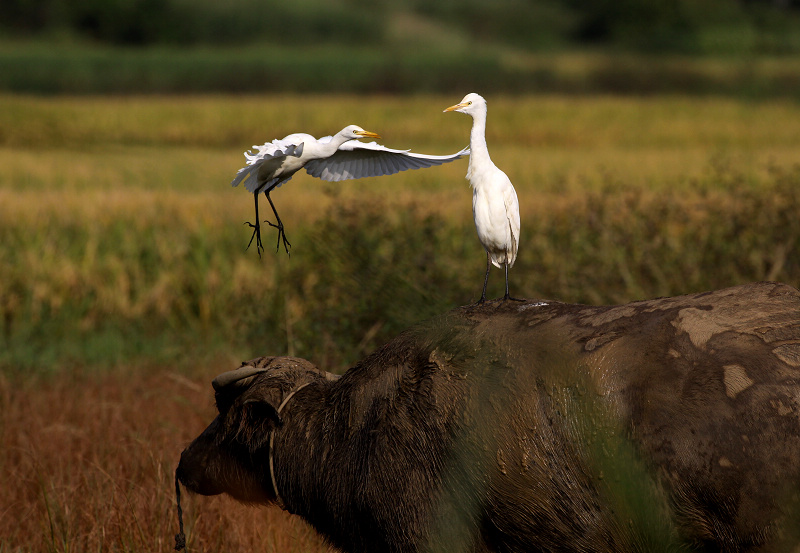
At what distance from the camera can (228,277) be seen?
10562mm

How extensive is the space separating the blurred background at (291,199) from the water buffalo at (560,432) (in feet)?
3.54

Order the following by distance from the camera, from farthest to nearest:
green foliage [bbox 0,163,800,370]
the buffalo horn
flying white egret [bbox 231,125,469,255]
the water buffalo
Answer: green foliage [bbox 0,163,800,370]
the buffalo horn
flying white egret [bbox 231,125,469,255]
the water buffalo

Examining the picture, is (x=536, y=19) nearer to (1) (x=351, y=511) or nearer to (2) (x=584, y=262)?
(2) (x=584, y=262)

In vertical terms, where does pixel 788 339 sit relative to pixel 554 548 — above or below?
above

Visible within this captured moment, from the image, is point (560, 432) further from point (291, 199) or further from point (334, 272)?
point (291, 199)

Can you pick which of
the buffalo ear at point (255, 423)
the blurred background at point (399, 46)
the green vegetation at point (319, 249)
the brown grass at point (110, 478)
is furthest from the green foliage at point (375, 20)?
the buffalo ear at point (255, 423)

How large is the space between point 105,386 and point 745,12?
120ft

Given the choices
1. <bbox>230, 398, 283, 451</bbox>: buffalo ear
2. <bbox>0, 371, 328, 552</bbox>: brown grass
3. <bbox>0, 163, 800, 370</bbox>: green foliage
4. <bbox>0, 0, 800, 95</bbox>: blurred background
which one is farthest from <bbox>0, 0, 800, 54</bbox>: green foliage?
<bbox>230, 398, 283, 451</bbox>: buffalo ear

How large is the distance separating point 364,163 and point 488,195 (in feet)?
1.46

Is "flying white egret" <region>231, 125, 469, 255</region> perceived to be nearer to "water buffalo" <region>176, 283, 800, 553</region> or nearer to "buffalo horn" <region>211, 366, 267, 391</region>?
"water buffalo" <region>176, 283, 800, 553</region>

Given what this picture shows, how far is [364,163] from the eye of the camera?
3.17 m

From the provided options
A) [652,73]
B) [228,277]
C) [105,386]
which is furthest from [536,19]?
[105,386]

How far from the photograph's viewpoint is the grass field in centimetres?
488

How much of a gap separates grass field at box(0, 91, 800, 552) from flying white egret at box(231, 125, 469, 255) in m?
1.59
